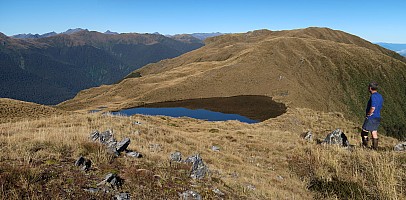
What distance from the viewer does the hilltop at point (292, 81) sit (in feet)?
374

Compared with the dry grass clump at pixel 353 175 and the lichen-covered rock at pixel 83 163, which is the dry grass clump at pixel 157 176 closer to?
the dry grass clump at pixel 353 175

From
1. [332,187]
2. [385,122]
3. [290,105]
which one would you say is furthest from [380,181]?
[385,122]

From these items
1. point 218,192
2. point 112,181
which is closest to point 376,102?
point 218,192

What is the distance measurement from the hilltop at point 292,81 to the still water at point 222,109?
269 inches

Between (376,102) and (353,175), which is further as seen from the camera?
(376,102)

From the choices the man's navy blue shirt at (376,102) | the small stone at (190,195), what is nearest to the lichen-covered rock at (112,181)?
the small stone at (190,195)

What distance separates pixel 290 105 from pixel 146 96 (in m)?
57.6

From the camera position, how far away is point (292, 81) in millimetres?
125688

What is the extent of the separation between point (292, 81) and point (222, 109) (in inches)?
2171

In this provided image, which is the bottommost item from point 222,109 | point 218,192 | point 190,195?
point 222,109

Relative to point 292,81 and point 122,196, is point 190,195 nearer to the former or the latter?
point 122,196

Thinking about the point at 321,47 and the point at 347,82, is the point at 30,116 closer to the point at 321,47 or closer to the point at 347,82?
the point at 347,82

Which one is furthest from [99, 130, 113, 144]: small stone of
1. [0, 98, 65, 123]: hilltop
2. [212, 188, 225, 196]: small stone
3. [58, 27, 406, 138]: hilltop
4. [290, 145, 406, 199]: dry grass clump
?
[58, 27, 406, 138]: hilltop

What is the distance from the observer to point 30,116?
111 ft
